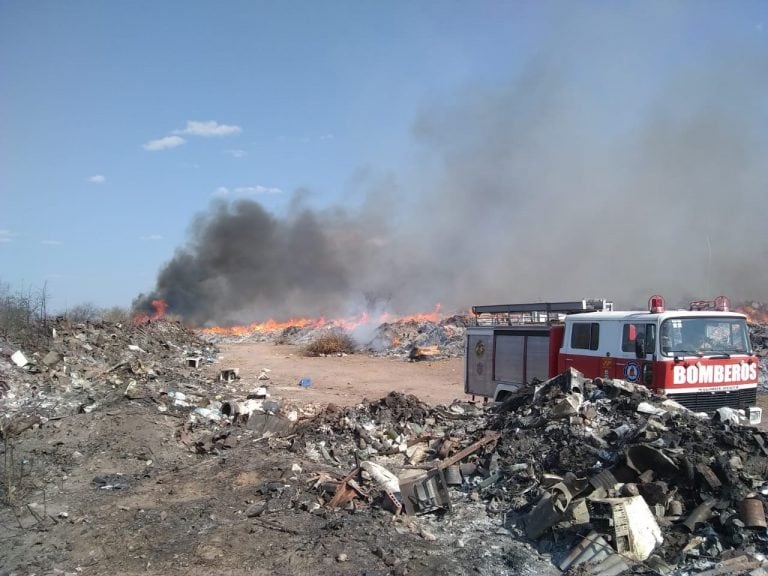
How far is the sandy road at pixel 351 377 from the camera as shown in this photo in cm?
1723

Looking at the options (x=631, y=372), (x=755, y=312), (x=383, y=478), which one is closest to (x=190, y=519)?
(x=383, y=478)

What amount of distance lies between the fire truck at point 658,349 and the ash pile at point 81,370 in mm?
8131

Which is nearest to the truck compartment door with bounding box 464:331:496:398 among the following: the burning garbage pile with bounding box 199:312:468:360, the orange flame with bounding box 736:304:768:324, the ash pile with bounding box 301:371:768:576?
the ash pile with bounding box 301:371:768:576

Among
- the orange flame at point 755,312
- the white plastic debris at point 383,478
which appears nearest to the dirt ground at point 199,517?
the white plastic debris at point 383,478

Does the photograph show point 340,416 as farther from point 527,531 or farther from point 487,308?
point 527,531

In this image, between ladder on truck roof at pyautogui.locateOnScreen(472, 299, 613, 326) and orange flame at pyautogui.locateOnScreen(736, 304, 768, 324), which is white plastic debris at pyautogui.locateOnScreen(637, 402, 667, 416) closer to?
ladder on truck roof at pyautogui.locateOnScreen(472, 299, 613, 326)

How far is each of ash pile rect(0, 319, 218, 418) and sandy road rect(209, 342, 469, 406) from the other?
2.87 metres

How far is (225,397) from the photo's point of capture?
14117 millimetres

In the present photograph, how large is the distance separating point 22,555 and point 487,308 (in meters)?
9.24

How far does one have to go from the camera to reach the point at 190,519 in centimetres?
627

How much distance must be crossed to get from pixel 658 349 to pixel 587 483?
352cm

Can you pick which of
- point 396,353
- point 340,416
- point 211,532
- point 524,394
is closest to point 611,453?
point 524,394

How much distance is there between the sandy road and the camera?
17.2 metres

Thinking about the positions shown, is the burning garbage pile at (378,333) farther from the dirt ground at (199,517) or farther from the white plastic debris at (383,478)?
the white plastic debris at (383,478)
